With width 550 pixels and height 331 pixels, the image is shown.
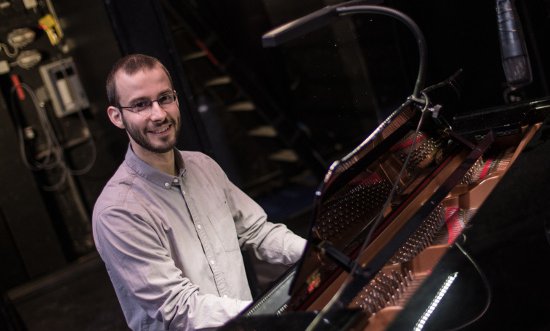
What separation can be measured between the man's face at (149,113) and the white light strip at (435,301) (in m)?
1.05

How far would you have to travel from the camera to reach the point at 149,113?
2305mm

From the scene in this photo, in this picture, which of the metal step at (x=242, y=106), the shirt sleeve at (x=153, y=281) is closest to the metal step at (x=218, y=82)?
the metal step at (x=242, y=106)

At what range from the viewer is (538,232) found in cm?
192

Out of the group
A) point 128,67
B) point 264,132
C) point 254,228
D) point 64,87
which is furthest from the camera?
point 264,132

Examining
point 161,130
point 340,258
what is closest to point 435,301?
point 340,258

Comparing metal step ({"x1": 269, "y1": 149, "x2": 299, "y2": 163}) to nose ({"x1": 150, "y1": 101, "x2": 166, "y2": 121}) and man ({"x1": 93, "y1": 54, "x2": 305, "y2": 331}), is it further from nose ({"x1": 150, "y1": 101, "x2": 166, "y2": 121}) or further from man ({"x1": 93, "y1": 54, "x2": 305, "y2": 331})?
nose ({"x1": 150, "y1": 101, "x2": 166, "y2": 121})

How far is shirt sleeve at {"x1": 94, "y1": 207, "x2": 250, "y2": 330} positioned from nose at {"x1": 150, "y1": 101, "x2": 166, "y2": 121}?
350mm

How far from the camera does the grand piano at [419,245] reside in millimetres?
1665

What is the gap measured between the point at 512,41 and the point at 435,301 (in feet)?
6.53

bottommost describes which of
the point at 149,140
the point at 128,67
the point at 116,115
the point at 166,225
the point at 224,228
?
the point at 224,228

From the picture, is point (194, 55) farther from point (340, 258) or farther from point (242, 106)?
point (340, 258)

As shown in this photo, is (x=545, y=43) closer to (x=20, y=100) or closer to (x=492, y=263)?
(x=492, y=263)

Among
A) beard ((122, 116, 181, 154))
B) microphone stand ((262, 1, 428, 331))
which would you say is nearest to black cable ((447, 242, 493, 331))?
microphone stand ((262, 1, 428, 331))

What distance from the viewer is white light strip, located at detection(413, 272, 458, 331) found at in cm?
161
